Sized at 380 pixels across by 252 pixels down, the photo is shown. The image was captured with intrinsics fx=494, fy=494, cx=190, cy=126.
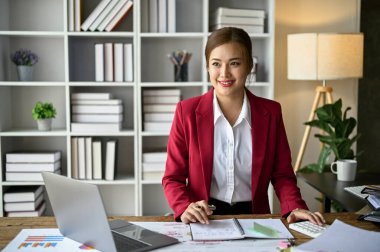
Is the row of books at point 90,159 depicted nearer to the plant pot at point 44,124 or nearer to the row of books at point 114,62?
the plant pot at point 44,124

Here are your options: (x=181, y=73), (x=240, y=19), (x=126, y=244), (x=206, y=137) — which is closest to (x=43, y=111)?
(x=181, y=73)

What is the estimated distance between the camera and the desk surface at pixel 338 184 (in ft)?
7.49

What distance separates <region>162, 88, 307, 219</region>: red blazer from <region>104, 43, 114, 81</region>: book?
1.53 meters

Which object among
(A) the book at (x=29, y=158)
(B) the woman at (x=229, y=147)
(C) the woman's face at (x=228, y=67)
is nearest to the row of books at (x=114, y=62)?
(A) the book at (x=29, y=158)

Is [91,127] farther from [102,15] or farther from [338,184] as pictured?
[338,184]

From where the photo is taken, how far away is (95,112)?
342 centimetres

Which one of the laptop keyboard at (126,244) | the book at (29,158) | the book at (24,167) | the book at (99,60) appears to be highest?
the book at (99,60)

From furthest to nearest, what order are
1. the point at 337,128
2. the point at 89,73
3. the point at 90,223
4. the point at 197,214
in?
the point at 89,73 → the point at 337,128 → the point at 197,214 → the point at 90,223

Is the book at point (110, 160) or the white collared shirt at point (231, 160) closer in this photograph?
the white collared shirt at point (231, 160)

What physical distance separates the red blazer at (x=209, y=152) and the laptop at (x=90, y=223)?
0.44 metres

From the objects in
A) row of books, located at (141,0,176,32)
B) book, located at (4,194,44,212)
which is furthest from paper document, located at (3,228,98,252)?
row of books, located at (141,0,176,32)

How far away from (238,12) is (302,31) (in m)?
0.60

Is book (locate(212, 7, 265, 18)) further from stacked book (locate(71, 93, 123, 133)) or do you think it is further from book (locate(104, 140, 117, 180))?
book (locate(104, 140, 117, 180))

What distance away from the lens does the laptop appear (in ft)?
4.00
